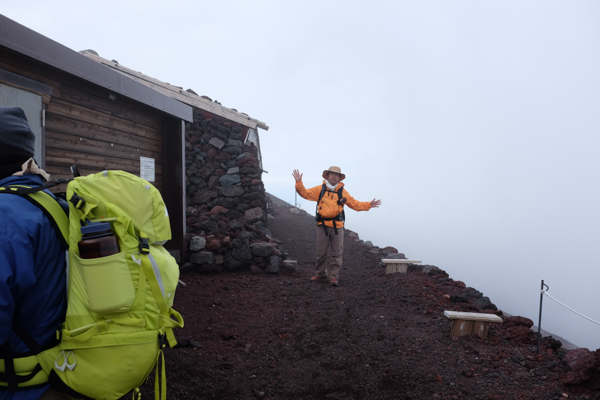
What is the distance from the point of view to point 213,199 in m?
10.3

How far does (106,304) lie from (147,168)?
579 centimetres

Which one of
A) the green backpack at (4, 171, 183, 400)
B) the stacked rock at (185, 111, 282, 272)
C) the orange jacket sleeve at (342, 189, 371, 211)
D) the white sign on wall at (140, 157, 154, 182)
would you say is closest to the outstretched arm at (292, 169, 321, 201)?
the orange jacket sleeve at (342, 189, 371, 211)

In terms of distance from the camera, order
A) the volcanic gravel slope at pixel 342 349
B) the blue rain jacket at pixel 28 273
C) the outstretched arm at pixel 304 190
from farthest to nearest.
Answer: the outstretched arm at pixel 304 190, the volcanic gravel slope at pixel 342 349, the blue rain jacket at pixel 28 273

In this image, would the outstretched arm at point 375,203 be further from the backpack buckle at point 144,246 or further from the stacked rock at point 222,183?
the backpack buckle at point 144,246

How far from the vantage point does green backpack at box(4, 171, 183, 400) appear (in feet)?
5.38

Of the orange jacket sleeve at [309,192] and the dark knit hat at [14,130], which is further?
the orange jacket sleeve at [309,192]

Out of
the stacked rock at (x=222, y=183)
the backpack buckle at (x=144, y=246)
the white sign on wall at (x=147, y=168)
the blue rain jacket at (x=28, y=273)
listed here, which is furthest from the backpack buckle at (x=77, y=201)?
the stacked rock at (x=222, y=183)

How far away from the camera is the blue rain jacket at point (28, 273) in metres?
1.43

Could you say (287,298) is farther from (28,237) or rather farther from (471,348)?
(28,237)

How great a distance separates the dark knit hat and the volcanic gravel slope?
8.85 ft

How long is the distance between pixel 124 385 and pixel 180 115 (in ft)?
21.2

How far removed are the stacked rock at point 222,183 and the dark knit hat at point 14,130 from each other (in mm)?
6990

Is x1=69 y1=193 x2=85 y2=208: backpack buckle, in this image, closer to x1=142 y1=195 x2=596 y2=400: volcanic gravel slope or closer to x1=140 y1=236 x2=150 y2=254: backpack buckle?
x1=140 y1=236 x2=150 y2=254: backpack buckle

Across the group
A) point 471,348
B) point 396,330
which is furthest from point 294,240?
point 471,348
